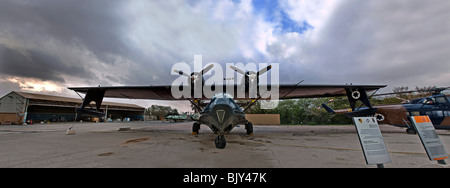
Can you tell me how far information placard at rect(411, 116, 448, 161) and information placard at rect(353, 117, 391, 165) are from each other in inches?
44.9

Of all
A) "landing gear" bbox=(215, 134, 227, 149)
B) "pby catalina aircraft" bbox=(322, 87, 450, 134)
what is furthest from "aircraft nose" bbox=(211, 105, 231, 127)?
"pby catalina aircraft" bbox=(322, 87, 450, 134)

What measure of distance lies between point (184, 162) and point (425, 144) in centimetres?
495

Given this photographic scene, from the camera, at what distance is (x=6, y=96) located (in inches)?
1037

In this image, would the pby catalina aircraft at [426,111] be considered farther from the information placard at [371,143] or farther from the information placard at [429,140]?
the information placard at [371,143]

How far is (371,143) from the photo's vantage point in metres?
2.78

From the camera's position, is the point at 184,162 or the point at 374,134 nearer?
the point at 374,134

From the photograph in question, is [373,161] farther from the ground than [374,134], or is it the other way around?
[374,134]

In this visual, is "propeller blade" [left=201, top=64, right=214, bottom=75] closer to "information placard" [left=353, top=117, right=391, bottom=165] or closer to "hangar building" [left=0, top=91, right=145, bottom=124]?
"information placard" [left=353, top=117, right=391, bottom=165]

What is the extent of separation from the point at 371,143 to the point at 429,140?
164 centimetres

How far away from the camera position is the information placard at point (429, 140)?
120 inches

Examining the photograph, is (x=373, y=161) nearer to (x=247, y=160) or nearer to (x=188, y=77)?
(x=247, y=160)

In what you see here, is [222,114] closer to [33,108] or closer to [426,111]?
[426,111]

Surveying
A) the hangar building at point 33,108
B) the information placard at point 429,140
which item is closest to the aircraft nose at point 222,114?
the information placard at point 429,140
